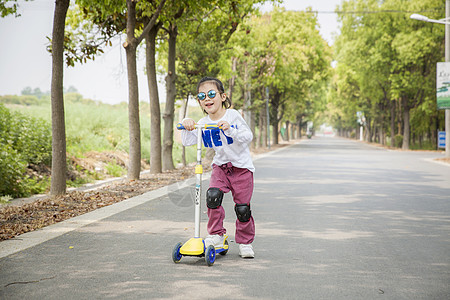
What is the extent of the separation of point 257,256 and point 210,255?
67cm

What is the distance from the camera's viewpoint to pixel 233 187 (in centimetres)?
534

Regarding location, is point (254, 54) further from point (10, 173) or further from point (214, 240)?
point (214, 240)

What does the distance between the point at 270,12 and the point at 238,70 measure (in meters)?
6.72

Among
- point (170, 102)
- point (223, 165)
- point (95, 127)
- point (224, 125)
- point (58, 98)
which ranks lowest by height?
point (223, 165)

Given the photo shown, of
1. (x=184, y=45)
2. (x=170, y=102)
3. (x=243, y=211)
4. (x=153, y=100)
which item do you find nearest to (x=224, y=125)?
(x=243, y=211)

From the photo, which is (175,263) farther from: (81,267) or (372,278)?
(372,278)

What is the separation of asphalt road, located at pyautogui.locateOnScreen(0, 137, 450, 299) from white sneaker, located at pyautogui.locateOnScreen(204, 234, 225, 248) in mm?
183

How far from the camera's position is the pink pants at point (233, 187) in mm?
5297

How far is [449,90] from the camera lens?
25125mm

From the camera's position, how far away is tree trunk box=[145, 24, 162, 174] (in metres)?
15.2

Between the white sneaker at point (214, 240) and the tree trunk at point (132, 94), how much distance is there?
841 cm

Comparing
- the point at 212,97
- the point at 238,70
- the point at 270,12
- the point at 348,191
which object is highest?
the point at 270,12

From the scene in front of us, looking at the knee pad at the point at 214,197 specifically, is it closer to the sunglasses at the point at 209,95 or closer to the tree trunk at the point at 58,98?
the sunglasses at the point at 209,95

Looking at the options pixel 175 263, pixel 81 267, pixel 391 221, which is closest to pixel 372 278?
pixel 175 263
